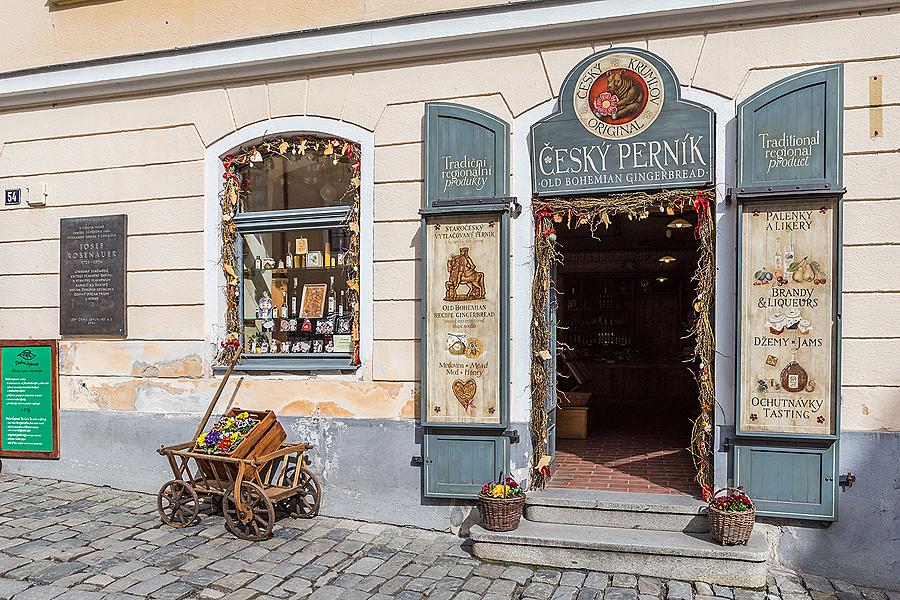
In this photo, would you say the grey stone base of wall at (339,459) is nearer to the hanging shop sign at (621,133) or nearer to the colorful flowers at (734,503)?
the colorful flowers at (734,503)

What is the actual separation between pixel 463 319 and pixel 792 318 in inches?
94.8

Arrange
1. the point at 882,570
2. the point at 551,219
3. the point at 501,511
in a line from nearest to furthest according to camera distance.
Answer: the point at 882,570 < the point at 501,511 < the point at 551,219

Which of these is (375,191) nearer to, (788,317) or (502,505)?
(502,505)

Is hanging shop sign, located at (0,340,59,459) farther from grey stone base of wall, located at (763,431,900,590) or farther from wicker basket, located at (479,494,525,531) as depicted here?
grey stone base of wall, located at (763,431,900,590)

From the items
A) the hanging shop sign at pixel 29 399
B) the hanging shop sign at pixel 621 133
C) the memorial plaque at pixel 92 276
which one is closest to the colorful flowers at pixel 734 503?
the hanging shop sign at pixel 621 133

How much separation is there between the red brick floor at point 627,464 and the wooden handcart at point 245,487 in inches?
83.0

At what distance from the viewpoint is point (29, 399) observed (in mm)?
7246

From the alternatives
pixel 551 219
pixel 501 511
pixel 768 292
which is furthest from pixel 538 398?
pixel 768 292

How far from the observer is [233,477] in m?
5.64

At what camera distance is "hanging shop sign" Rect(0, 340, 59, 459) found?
717 centimetres

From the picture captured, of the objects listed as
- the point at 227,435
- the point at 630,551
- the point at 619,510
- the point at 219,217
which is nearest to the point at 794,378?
the point at 619,510

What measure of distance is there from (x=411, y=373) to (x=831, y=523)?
330 cm

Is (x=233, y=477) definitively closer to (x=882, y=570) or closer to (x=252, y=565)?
(x=252, y=565)

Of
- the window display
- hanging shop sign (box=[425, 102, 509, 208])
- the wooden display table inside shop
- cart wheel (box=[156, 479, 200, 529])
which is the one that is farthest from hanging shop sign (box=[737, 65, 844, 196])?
cart wheel (box=[156, 479, 200, 529])
